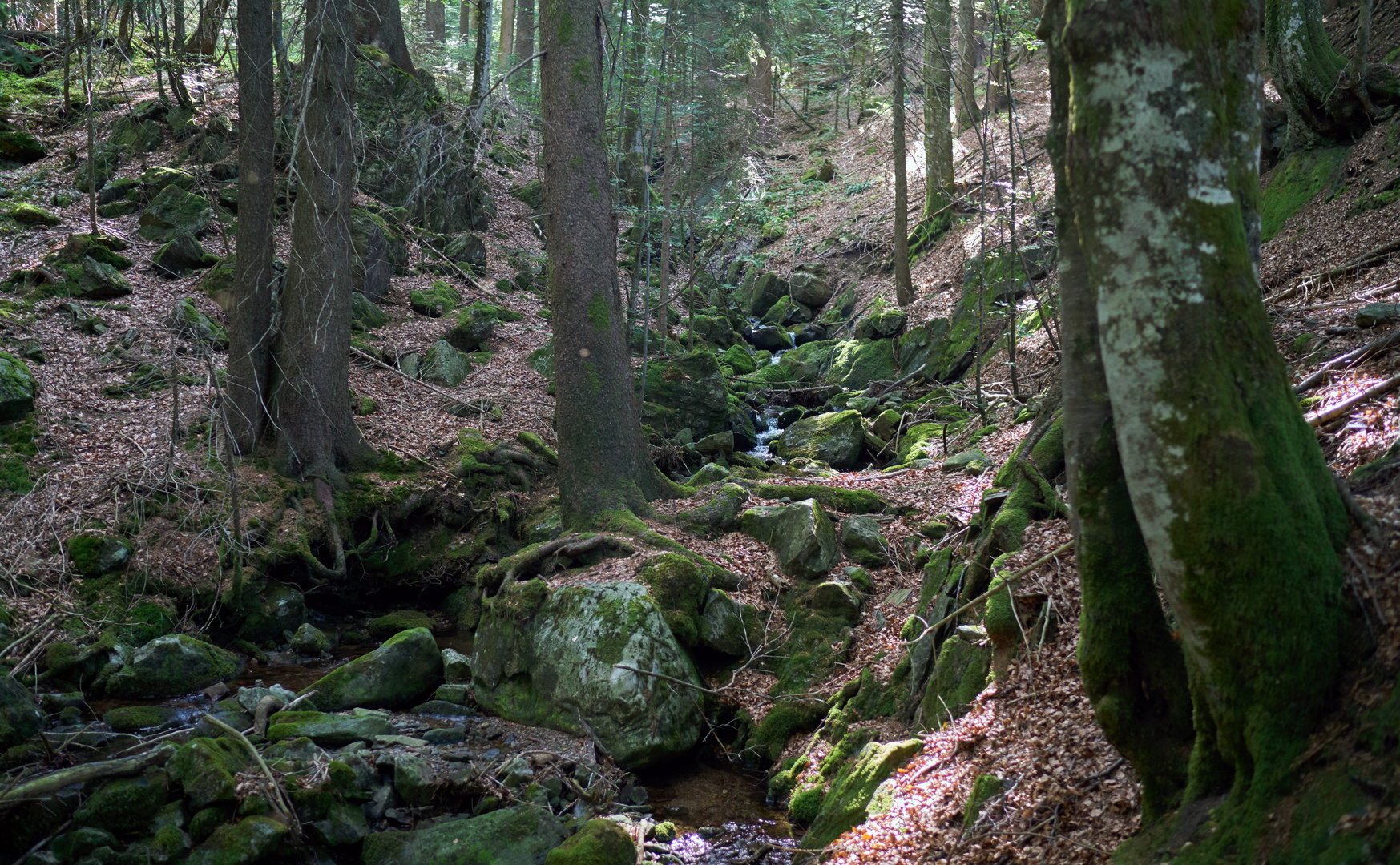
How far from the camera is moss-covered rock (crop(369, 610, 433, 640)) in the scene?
9.40 metres

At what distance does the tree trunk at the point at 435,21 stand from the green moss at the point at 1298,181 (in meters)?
26.5

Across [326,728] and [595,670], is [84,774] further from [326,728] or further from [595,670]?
[595,670]

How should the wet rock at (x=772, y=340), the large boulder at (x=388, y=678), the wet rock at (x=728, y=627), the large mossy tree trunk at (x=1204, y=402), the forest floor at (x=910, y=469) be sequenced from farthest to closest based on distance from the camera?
the wet rock at (x=772, y=340)
the wet rock at (x=728, y=627)
the large boulder at (x=388, y=678)
the forest floor at (x=910, y=469)
the large mossy tree trunk at (x=1204, y=402)

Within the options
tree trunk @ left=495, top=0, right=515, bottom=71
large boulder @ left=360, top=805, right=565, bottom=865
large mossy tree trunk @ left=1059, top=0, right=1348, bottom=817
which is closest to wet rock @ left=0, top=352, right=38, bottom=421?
large boulder @ left=360, top=805, right=565, bottom=865

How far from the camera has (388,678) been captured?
7.54 metres

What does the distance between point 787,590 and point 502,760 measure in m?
3.21

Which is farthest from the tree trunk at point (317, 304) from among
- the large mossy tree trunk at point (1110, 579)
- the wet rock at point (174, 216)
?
the large mossy tree trunk at point (1110, 579)

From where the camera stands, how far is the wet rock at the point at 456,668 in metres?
7.84

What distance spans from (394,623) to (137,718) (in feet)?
9.89

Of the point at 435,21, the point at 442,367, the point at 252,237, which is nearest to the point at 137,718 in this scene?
the point at 252,237

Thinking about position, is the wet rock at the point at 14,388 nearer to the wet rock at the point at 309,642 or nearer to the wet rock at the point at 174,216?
the wet rock at the point at 309,642

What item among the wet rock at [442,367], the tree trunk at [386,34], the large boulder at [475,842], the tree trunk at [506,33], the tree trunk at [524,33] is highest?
the tree trunk at [506,33]

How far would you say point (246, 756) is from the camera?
581 centimetres

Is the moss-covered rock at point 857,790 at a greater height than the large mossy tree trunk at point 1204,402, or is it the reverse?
the large mossy tree trunk at point 1204,402
